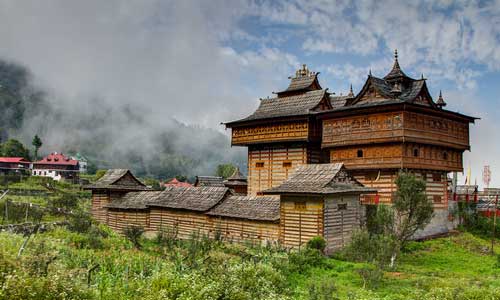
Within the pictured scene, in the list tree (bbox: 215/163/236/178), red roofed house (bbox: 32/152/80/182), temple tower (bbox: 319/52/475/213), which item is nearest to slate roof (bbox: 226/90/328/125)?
temple tower (bbox: 319/52/475/213)

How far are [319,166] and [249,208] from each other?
4.28m

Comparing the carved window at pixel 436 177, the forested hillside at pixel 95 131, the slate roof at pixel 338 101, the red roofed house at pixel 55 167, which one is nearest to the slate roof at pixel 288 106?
the slate roof at pixel 338 101

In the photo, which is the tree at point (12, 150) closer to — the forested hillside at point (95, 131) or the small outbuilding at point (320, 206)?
the forested hillside at point (95, 131)

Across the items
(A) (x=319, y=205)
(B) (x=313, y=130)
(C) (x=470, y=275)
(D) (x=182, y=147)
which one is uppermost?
(D) (x=182, y=147)

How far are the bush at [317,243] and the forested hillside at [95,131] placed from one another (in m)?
115

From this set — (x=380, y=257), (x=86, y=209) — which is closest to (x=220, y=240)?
(x=380, y=257)

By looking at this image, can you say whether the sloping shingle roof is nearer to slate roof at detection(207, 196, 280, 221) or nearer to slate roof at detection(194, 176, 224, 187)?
slate roof at detection(207, 196, 280, 221)

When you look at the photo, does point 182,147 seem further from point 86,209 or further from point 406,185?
point 406,185

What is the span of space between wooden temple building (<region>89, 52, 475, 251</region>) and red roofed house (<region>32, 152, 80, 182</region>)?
54048 mm

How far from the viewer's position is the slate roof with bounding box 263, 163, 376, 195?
20.6 meters

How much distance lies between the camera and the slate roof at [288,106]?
Result: 29234 mm

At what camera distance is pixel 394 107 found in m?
24.2

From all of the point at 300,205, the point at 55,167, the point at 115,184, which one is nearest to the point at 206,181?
the point at 115,184

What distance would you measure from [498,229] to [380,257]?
1404cm
